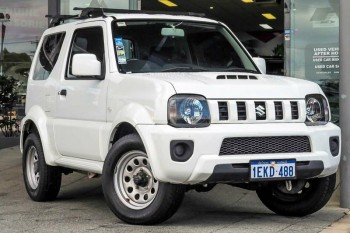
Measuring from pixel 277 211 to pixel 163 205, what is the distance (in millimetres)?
1650

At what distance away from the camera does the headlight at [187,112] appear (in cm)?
519

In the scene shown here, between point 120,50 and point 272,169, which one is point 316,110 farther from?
point 120,50

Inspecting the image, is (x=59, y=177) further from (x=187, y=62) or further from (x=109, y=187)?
(x=187, y=62)

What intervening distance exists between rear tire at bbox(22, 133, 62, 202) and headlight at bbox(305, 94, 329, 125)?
2.97m

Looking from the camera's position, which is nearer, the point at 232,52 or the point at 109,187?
the point at 109,187

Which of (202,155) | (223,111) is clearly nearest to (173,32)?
(223,111)

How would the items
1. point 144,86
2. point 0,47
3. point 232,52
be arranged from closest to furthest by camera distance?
point 144,86
point 232,52
point 0,47

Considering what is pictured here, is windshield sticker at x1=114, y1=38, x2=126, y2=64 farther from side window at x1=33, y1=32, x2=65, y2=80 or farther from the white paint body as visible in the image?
side window at x1=33, y1=32, x2=65, y2=80

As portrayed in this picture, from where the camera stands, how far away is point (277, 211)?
6414mm

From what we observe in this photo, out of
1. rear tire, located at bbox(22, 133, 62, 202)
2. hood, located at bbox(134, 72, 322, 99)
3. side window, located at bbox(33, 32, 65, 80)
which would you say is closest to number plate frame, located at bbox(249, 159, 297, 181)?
hood, located at bbox(134, 72, 322, 99)

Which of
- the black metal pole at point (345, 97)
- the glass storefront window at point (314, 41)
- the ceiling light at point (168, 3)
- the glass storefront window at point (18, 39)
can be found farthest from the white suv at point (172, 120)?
the ceiling light at point (168, 3)

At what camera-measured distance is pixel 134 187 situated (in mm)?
5621

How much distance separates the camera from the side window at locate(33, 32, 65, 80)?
284 inches

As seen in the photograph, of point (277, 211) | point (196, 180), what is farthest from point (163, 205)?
point (277, 211)
